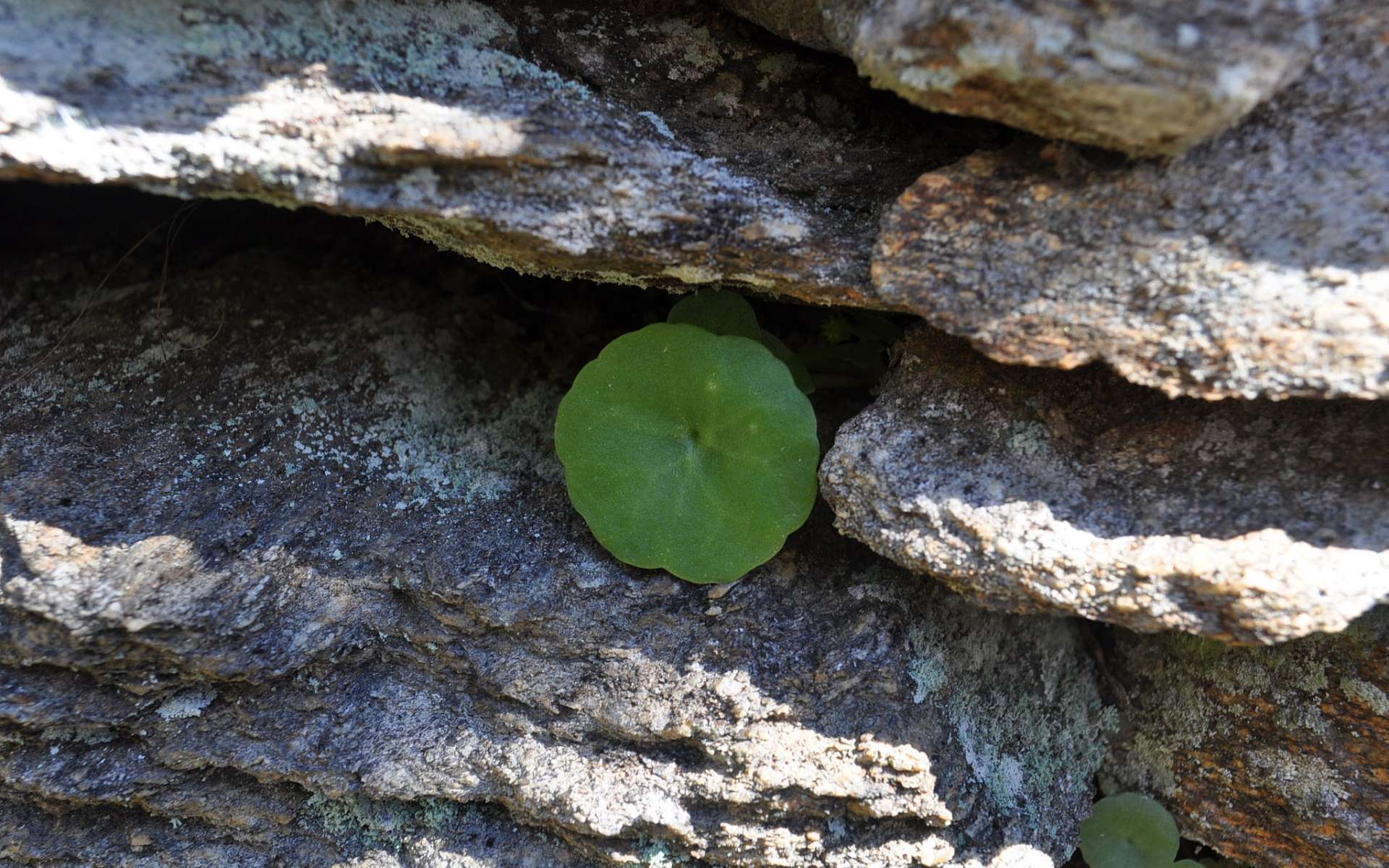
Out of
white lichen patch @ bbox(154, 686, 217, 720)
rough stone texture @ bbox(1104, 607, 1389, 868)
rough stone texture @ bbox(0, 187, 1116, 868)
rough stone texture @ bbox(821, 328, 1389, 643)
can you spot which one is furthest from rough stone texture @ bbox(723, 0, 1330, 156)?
white lichen patch @ bbox(154, 686, 217, 720)

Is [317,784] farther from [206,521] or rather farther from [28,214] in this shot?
[28,214]

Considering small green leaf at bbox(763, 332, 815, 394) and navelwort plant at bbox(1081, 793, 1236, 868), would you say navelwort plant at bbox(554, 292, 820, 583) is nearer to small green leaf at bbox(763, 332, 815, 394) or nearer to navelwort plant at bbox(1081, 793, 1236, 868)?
small green leaf at bbox(763, 332, 815, 394)

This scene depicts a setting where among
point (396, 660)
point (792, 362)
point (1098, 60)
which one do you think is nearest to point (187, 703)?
point (396, 660)

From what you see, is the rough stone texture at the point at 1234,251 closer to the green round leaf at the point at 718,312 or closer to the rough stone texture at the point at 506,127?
the rough stone texture at the point at 506,127

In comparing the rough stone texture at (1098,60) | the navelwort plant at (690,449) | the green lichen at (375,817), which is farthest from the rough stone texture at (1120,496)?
the green lichen at (375,817)

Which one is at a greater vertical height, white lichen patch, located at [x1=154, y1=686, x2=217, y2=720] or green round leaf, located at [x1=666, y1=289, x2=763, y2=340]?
green round leaf, located at [x1=666, y1=289, x2=763, y2=340]

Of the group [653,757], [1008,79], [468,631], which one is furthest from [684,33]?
[653,757]

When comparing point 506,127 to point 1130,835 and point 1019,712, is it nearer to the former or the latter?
point 1019,712
